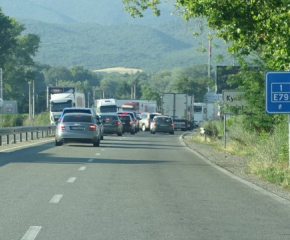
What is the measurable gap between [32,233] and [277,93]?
39.7 ft

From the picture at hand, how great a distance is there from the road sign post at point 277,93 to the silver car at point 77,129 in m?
15.8

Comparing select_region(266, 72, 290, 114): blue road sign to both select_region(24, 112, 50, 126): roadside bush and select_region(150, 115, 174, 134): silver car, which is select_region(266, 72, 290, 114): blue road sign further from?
select_region(24, 112, 50, 126): roadside bush

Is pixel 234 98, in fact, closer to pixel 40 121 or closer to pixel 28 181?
pixel 28 181

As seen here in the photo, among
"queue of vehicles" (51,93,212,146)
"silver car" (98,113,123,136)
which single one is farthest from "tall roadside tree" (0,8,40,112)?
"silver car" (98,113,123,136)

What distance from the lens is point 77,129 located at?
37.4m

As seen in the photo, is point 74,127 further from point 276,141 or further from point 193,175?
point 193,175

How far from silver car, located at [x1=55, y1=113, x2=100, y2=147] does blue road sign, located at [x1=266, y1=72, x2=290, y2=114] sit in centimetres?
1580

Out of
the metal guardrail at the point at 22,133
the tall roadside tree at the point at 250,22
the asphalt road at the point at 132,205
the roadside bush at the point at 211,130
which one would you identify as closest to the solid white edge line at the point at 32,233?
the asphalt road at the point at 132,205

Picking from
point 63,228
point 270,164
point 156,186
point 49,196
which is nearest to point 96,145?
point 270,164

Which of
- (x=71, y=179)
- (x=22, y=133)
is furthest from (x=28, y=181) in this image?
(x=22, y=133)

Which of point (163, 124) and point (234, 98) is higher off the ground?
point (234, 98)

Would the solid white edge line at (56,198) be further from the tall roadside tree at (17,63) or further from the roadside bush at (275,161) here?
the tall roadside tree at (17,63)

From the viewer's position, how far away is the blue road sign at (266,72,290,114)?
885 inches

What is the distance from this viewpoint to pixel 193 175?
878 inches
